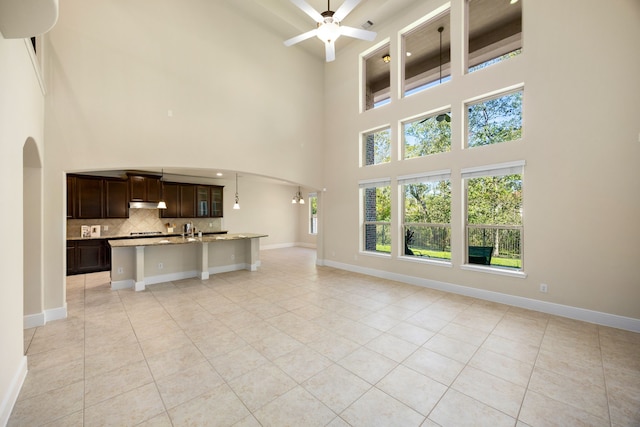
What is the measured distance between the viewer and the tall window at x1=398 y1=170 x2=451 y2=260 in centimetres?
512

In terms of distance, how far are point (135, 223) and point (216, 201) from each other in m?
2.48

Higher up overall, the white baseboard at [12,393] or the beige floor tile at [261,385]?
the white baseboard at [12,393]

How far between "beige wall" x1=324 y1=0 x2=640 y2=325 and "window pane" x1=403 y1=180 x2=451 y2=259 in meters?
0.27

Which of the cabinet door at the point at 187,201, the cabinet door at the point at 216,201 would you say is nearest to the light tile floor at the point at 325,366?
the cabinet door at the point at 187,201

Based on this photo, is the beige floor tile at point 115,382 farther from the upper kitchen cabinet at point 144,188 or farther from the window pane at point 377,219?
the upper kitchen cabinet at point 144,188

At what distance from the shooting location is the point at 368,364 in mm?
2572

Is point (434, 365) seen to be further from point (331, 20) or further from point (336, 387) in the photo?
point (331, 20)

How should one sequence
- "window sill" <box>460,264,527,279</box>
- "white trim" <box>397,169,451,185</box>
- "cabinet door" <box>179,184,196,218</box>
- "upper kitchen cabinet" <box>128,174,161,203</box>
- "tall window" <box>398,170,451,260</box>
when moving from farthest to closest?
"cabinet door" <box>179,184,196,218</box> < "upper kitchen cabinet" <box>128,174,161,203</box> < "tall window" <box>398,170,451,260</box> < "white trim" <box>397,169,451,185</box> < "window sill" <box>460,264,527,279</box>

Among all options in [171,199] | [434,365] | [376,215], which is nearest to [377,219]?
[376,215]

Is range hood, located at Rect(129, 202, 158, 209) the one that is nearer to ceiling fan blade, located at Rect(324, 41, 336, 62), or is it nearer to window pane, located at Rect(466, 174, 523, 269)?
ceiling fan blade, located at Rect(324, 41, 336, 62)

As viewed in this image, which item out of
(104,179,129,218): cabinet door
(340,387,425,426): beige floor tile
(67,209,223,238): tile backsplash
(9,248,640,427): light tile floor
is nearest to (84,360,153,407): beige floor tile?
(9,248,640,427): light tile floor

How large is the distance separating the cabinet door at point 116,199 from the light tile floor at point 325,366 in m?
3.43

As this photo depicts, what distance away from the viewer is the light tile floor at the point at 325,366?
1.95 metres

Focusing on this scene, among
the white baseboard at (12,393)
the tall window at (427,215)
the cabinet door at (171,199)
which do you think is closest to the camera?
the white baseboard at (12,393)
